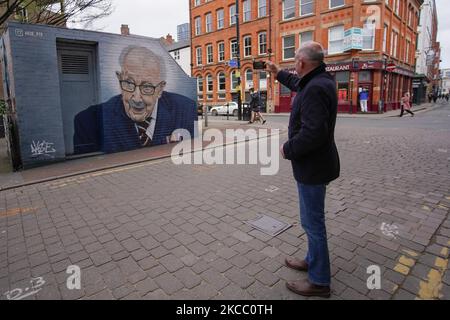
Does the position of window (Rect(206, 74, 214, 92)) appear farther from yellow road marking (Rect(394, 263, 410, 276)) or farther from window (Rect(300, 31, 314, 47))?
yellow road marking (Rect(394, 263, 410, 276))

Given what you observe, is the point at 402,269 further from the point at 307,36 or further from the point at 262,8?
the point at 262,8

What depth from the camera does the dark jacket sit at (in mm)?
8852

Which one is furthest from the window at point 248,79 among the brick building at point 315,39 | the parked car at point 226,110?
the parked car at point 226,110

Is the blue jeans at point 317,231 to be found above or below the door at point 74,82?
below

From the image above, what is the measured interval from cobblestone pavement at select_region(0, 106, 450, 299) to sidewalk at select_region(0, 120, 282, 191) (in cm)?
43

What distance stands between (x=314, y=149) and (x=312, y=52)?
2.60 feet

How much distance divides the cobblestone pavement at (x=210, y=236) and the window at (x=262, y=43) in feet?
83.3

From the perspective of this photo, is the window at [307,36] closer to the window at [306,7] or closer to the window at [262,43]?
the window at [306,7]

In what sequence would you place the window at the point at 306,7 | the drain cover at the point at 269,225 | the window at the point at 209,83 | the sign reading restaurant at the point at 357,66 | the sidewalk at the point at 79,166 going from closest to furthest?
the drain cover at the point at 269,225, the sidewalk at the point at 79,166, the sign reading restaurant at the point at 357,66, the window at the point at 306,7, the window at the point at 209,83

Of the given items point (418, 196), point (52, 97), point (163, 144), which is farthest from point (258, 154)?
point (52, 97)

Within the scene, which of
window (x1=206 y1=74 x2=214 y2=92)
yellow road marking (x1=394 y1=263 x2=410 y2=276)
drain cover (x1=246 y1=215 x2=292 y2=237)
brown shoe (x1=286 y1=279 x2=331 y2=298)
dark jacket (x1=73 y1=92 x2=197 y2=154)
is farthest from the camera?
window (x1=206 y1=74 x2=214 y2=92)

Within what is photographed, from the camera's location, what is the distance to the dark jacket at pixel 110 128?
8.85 metres
